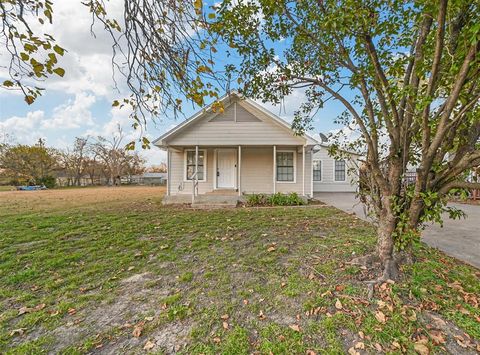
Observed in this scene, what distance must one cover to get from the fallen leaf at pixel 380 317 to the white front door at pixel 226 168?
375 inches

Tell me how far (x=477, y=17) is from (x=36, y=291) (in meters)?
5.73

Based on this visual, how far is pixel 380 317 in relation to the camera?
2.21m

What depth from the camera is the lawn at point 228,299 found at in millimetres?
2012

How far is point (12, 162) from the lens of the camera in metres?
29.7

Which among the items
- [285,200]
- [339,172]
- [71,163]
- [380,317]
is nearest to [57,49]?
[380,317]

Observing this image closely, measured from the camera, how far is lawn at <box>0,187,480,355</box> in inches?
79.2

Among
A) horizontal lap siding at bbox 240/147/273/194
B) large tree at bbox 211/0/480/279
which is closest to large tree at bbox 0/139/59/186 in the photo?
horizontal lap siding at bbox 240/147/273/194

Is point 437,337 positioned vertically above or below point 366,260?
below

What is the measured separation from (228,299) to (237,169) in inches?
359

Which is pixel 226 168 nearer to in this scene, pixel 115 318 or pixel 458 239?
pixel 458 239

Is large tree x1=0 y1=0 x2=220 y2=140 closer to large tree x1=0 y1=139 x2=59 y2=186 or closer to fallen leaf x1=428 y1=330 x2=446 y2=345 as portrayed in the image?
fallen leaf x1=428 y1=330 x2=446 y2=345

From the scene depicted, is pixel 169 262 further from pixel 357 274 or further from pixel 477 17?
pixel 477 17

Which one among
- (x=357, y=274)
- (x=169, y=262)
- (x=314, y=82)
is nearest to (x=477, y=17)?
(x=314, y=82)

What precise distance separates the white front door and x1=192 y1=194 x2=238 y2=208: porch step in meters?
1.67
